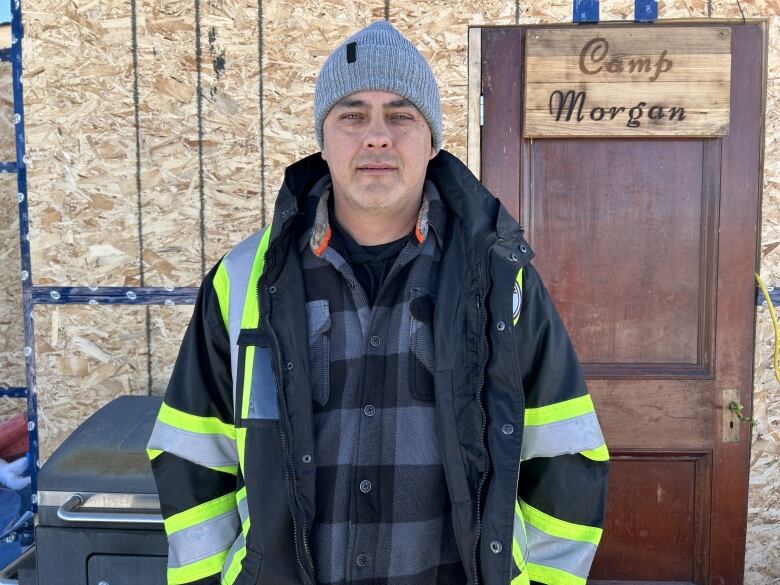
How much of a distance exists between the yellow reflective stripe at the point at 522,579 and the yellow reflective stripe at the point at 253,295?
2.87 ft

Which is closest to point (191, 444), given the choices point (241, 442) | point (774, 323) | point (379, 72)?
point (241, 442)

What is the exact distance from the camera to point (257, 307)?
1.60 m

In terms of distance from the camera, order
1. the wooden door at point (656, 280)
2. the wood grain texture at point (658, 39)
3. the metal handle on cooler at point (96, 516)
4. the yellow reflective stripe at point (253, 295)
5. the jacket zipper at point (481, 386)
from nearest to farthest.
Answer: the jacket zipper at point (481, 386) → the yellow reflective stripe at point (253, 295) → the metal handle on cooler at point (96, 516) → the wood grain texture at point (658, 39) → the wooden door at point (656, 280)

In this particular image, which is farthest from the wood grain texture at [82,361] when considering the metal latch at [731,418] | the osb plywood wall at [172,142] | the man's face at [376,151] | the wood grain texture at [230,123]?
the metal latch at [731,418]

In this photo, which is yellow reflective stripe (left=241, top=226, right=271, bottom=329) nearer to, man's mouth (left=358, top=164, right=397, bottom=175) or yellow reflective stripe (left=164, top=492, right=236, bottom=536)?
man's mouth (left=358, top=164, right=397, bottom=175)

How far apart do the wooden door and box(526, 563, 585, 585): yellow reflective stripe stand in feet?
4.78

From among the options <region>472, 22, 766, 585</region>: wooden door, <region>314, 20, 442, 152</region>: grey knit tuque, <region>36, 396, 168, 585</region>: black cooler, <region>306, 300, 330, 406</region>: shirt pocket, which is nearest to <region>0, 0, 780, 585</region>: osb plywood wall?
<region>472, 22, 766, 585</region>: wooden door

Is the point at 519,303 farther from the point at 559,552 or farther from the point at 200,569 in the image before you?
the point at 200,569

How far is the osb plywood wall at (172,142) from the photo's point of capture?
2889mm

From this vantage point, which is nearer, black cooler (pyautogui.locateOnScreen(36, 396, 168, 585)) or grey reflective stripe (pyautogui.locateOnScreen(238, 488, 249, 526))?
grey reflective stripe (pyautogui.locateOnScreen(238, 488, 249, 526))

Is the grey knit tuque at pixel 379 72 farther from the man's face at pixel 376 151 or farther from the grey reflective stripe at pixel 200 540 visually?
the grey reflective stripe at pixel 200 540

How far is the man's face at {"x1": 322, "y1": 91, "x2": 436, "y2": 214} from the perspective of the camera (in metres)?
1.68

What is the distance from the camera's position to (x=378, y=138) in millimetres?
1691

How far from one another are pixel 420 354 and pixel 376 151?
0.54 metres
